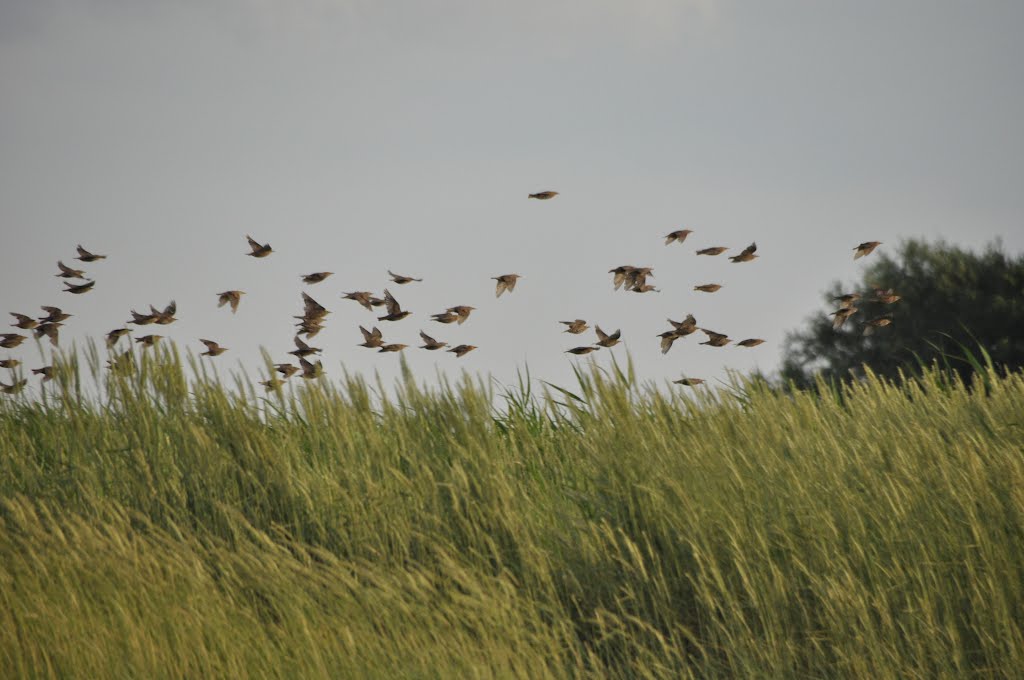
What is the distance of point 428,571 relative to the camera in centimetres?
529

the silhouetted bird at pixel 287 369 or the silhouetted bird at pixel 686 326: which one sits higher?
A: the silhouetted bird at pixel 287 369

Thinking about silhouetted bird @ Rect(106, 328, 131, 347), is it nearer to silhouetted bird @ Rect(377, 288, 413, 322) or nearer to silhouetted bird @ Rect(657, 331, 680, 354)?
silhouetted bird @ Rect(377, 288, 413, 322)

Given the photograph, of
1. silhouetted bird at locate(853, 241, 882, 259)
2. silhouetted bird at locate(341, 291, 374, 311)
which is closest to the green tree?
silhouetted bird at locate(853, 241, 882, 259)

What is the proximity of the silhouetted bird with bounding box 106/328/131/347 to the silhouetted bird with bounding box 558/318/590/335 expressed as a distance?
333 cm

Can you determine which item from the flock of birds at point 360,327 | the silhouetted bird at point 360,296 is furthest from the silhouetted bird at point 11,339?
the silhouetted bird at point 360,296

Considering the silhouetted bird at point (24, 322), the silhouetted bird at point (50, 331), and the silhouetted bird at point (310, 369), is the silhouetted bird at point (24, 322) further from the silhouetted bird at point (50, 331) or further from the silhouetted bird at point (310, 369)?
the silhouetted bird at point (310, 369)

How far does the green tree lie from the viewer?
71.4ft

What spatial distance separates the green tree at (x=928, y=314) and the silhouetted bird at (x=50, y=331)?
17984mm

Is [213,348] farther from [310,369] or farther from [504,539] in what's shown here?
[504,539]

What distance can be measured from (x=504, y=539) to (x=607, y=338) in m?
1.94

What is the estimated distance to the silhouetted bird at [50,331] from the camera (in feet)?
24.5

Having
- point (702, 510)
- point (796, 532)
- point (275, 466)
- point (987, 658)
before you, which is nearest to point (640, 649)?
point (702, 510)

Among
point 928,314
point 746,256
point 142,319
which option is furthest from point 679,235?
point 928,314

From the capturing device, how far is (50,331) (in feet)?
24.6
